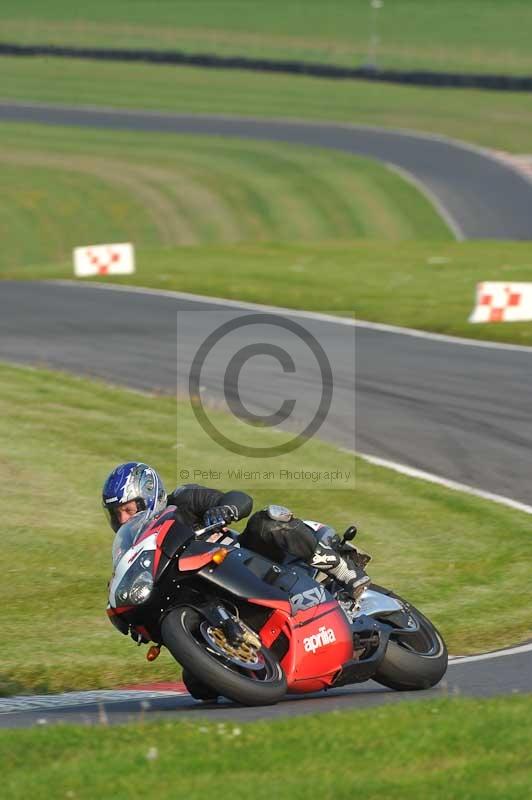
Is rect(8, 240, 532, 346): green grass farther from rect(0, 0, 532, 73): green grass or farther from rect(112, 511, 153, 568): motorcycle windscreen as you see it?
rect(0, 0, 532, 73): green grass

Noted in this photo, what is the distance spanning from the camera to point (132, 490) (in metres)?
7.90

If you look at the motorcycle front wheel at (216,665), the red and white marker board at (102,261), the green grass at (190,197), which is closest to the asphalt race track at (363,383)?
the motorcycle front wheel at (216,665)

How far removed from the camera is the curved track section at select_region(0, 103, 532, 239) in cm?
4550

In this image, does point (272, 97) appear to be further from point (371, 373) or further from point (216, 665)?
point (216, 665)

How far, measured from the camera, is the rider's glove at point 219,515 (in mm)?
7859

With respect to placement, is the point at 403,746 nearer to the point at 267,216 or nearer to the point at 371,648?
the point at 371,648

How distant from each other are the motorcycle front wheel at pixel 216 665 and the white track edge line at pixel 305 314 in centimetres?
1580

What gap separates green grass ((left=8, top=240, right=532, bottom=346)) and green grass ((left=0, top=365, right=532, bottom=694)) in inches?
312

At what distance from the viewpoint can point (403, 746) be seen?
6.74 metres

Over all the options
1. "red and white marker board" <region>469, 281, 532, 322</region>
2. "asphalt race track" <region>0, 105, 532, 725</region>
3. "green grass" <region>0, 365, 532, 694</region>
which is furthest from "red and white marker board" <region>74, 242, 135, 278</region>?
"green grass" <region>0, 365, 532, 694</region>

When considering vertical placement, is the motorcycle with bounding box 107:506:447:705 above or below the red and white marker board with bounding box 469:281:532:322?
below

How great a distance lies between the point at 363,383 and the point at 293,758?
14211 millimetres

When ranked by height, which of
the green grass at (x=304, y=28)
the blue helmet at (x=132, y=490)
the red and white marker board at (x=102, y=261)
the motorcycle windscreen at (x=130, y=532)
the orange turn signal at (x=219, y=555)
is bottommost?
the orange turn signal at (x=219, y=555)

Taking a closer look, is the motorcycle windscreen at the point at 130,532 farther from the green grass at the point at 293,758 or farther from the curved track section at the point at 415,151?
the curved track section at the point at 415,151
